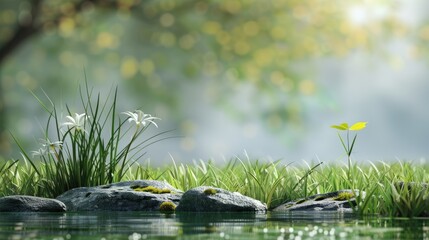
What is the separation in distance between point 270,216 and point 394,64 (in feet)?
40.6

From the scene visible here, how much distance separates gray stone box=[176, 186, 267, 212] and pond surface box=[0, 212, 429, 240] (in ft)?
1.02

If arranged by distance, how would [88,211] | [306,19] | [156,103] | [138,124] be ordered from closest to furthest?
1. [88,211]
2. [138,124]
3. [306,19]
4. [156,103]

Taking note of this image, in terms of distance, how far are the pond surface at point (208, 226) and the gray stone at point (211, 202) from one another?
309mm

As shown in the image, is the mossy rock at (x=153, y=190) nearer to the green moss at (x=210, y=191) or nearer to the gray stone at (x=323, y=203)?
the green moss at (x=210, y=191)

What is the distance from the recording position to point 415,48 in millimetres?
17453

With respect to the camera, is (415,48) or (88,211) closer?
(88,211)

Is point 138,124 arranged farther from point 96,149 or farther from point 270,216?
point 270,216

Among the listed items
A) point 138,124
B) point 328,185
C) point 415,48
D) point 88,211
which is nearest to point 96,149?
point 138,124

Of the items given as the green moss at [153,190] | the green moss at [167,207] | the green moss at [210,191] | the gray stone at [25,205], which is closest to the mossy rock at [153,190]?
the green moss at [153,190]

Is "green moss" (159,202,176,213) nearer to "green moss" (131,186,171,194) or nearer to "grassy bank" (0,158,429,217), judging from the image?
"green moss" (131,186,171,194)

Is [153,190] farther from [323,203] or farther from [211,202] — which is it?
[323,203]

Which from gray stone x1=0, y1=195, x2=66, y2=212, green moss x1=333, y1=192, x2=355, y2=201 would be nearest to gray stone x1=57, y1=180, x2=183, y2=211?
gray stone x1=0, y1=195, x2=66, y2=212

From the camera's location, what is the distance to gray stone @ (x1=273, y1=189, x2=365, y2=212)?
6.43 meters

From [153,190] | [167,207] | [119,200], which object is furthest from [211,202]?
[119,200]
